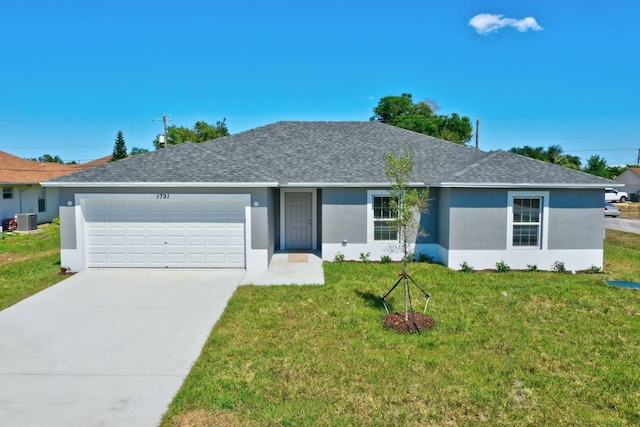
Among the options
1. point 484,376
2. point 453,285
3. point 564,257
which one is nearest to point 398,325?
point 484,376

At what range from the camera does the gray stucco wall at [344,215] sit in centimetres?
1403

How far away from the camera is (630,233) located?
22297mm

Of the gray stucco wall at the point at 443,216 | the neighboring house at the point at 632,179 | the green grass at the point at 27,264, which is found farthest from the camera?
the neighboring house at the point at 632,179

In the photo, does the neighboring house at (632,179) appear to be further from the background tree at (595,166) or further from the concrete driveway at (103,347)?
the concrete driveway at (103,347)

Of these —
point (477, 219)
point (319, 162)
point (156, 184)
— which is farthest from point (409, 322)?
A: point (319, 162)

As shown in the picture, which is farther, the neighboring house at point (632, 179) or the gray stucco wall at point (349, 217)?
the neighboring house at point (632, 179)

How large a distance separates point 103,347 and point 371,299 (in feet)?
18.6

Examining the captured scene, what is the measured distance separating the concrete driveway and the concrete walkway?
0.02m

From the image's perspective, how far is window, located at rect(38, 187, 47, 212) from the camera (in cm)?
2547

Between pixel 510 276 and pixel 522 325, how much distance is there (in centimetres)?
454

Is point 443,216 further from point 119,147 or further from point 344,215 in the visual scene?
point 119,147

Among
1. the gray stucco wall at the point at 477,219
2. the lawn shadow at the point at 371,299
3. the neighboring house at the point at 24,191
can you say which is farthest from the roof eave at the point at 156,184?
the neighboring house at the point at 24,191

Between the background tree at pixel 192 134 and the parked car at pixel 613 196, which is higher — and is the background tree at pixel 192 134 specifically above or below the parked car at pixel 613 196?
above

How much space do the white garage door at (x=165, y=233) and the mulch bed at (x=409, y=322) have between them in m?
6.05
